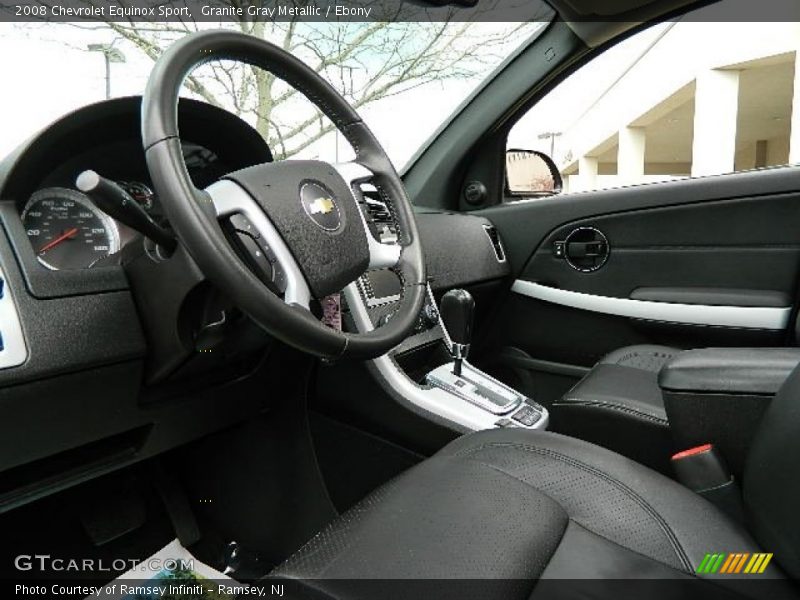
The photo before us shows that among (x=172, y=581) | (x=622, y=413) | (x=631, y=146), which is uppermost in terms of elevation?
(x=631, y=146)

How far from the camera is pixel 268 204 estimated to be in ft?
2.60

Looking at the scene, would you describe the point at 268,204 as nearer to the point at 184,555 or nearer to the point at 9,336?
the point at 9,336

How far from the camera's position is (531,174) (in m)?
2.31

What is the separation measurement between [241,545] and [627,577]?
3.22ft

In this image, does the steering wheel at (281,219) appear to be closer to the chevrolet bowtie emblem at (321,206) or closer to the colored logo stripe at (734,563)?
the chevrolet bowtie emblem at (321,206)

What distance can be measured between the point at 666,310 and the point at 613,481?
109 centimetres

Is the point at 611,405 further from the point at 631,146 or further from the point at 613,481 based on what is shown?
the point at 631,146

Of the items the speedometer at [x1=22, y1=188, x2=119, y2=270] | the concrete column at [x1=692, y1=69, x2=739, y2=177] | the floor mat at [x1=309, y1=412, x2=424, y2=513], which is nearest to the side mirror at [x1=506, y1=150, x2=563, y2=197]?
the floor mat at [x1=309, y1=412, x2=424, y2=513]

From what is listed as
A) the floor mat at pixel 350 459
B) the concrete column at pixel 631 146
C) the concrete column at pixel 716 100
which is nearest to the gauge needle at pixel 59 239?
the floor mat at pixel 350 459

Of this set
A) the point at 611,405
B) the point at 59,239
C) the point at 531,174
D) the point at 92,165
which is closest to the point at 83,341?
the point at 59,239

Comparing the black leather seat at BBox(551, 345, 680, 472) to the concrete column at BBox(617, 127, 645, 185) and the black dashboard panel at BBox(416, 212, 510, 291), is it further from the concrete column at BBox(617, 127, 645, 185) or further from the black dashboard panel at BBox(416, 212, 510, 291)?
the concrete column at BBox(617, 127, 645, 185)

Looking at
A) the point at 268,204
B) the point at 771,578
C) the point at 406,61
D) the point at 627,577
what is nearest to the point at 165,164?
the point at 268,204

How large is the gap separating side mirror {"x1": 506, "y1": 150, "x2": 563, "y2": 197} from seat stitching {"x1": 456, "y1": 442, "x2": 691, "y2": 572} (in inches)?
56.1

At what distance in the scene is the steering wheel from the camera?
2.28ft
